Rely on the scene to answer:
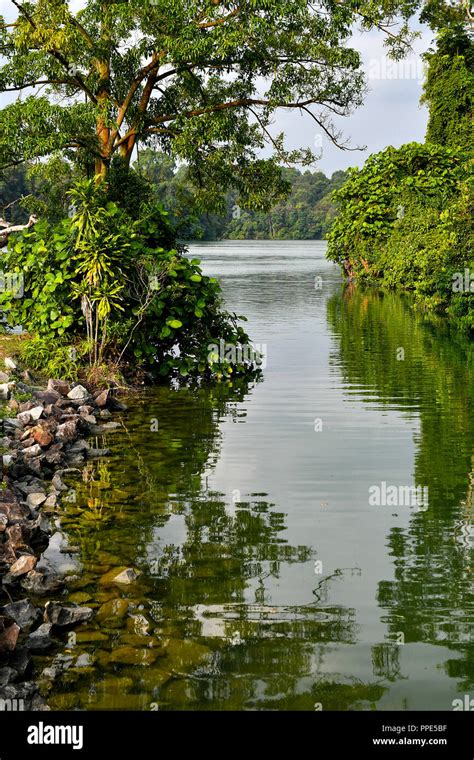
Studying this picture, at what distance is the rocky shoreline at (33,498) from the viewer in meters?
5.32

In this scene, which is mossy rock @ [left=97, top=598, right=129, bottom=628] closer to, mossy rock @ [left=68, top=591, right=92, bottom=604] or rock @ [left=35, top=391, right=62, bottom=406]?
mossy rock @ [left=68, top=591, right=92, bottom=604]

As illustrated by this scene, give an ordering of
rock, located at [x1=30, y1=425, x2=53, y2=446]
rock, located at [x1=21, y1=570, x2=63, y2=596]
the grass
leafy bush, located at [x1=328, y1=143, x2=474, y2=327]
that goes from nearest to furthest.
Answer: rock, located at [x1=21, y1=570, x2=63, y2=596] < rock, located at [x1=30, y1=425, x2=53, y2=446] < the grass < leafy bush, located at [x1=328, y1=143, x2=474, y2=327]

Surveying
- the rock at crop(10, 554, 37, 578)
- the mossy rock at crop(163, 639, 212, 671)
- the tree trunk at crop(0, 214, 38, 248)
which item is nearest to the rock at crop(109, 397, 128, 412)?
the tree trunk at crop(0, 214, 38, 248)

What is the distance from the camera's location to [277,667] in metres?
5.34

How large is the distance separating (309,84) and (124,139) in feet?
13.5

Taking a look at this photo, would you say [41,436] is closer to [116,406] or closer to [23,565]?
[116,406]

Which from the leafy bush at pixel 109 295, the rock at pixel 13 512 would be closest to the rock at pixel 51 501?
the rock at pixel 13 512

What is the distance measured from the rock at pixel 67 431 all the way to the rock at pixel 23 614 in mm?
4871

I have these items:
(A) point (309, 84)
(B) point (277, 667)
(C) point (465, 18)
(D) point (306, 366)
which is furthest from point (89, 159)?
(C) point (465, 18)

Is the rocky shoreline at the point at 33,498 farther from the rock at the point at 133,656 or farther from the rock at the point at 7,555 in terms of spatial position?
the rock at the point at 133,656

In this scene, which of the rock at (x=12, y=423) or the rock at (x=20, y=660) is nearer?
the rock at (x=20, y=660)

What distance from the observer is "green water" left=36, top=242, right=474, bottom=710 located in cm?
521

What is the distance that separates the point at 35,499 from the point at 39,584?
2.05 m

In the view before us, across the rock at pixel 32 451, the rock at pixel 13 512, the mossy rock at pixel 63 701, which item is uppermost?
the rock at pixel 32 451
